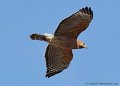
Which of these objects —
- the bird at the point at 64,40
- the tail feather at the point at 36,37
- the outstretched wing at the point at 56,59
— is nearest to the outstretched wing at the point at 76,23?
the bird at the point at 64,40

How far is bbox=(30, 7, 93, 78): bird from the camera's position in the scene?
20.6 m

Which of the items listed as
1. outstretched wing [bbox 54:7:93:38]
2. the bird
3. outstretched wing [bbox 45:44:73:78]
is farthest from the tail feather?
outstretched wing [bbox 45:44:73:78]

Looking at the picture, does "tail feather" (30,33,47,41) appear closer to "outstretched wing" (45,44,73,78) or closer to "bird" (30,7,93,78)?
"bird" (30,7,93,78)

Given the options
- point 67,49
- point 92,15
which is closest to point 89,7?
point 92,15

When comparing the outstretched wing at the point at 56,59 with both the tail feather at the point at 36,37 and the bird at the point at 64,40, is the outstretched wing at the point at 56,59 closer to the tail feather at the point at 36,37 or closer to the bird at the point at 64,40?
the bird at the point at 64,40

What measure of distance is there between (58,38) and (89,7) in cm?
158

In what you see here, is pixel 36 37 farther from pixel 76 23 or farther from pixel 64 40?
pixel 76 23

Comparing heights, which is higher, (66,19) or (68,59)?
(66,19)

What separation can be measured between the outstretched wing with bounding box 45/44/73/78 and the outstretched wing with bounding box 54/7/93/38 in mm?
732

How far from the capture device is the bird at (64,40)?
20562 millimetres

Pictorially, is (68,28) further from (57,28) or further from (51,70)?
(51,70)

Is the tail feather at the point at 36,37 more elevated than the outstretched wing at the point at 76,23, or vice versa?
the outstretched wing at the point at 76,23

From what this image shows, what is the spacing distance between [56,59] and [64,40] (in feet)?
3.31

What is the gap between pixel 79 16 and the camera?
67.7 ft
